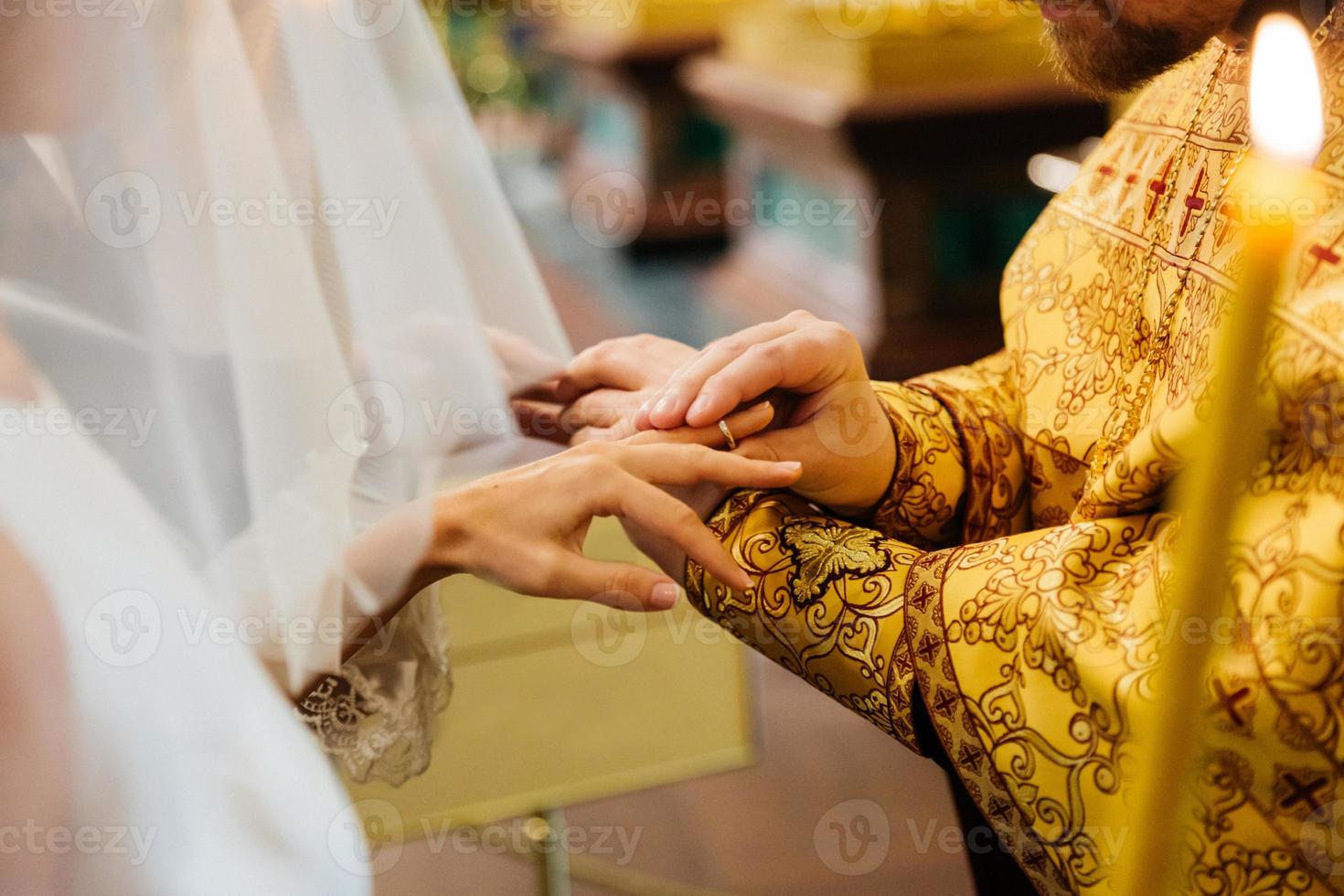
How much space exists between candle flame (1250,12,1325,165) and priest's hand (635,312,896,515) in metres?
0.52

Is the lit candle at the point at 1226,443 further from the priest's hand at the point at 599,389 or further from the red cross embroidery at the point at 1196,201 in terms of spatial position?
the priest's hand at the point at 599,389

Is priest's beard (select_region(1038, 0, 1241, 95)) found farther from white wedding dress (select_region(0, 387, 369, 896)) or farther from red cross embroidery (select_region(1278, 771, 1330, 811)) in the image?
white wedding dress (select_region(0, 387, 369, 896))

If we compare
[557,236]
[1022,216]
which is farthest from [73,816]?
[557,236]

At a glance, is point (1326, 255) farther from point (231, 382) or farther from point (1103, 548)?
point (231, 382)

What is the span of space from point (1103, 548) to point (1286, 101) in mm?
456

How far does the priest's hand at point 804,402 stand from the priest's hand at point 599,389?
52 millimetres

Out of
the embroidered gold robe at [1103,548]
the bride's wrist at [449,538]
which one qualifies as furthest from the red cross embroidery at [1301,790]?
the bride's wrist at [449,538]

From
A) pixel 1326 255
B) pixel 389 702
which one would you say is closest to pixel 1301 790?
pixel 1326 255

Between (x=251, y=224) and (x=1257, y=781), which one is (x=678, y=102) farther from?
(x=1257, y=781)

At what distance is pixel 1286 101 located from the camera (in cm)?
23

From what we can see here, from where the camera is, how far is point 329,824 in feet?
2.23

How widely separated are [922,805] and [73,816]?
4.80ft

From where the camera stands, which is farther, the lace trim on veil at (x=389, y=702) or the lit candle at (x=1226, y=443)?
the lace trim on veil at (x=389, y=702)

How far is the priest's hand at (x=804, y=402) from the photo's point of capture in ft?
2.53
